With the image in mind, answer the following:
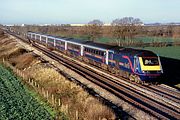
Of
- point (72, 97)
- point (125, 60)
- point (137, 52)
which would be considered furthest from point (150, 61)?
point (72, 97)

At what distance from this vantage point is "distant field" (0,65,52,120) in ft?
72.5

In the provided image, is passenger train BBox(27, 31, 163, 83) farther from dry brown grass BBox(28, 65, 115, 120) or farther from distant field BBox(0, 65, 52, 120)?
distant field BBox(0, 65, 52, 120)

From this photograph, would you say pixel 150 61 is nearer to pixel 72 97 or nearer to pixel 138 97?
pixel 138 97

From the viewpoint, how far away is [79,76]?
35.6 meters

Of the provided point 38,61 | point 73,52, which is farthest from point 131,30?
point 38,61

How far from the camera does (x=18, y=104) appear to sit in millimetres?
25344

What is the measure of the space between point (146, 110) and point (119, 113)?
72.0 inches

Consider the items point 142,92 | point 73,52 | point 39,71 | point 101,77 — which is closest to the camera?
point 142,92

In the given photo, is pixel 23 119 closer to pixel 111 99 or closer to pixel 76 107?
pixel 76 107

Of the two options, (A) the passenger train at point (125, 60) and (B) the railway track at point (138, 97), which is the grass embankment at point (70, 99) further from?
(A) the passenger train at point (125, 60)

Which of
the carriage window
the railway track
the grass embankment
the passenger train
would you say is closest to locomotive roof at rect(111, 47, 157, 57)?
the passenger train

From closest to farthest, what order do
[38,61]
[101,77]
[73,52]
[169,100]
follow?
[169,100] → [101,77] → [38,61] → [73,52]

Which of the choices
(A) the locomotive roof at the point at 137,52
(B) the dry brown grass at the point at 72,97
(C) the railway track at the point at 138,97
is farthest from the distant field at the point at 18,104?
(A) the locomotive roof at the point at 137,52

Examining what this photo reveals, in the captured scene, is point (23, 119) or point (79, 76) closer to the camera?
point (23, 119)
